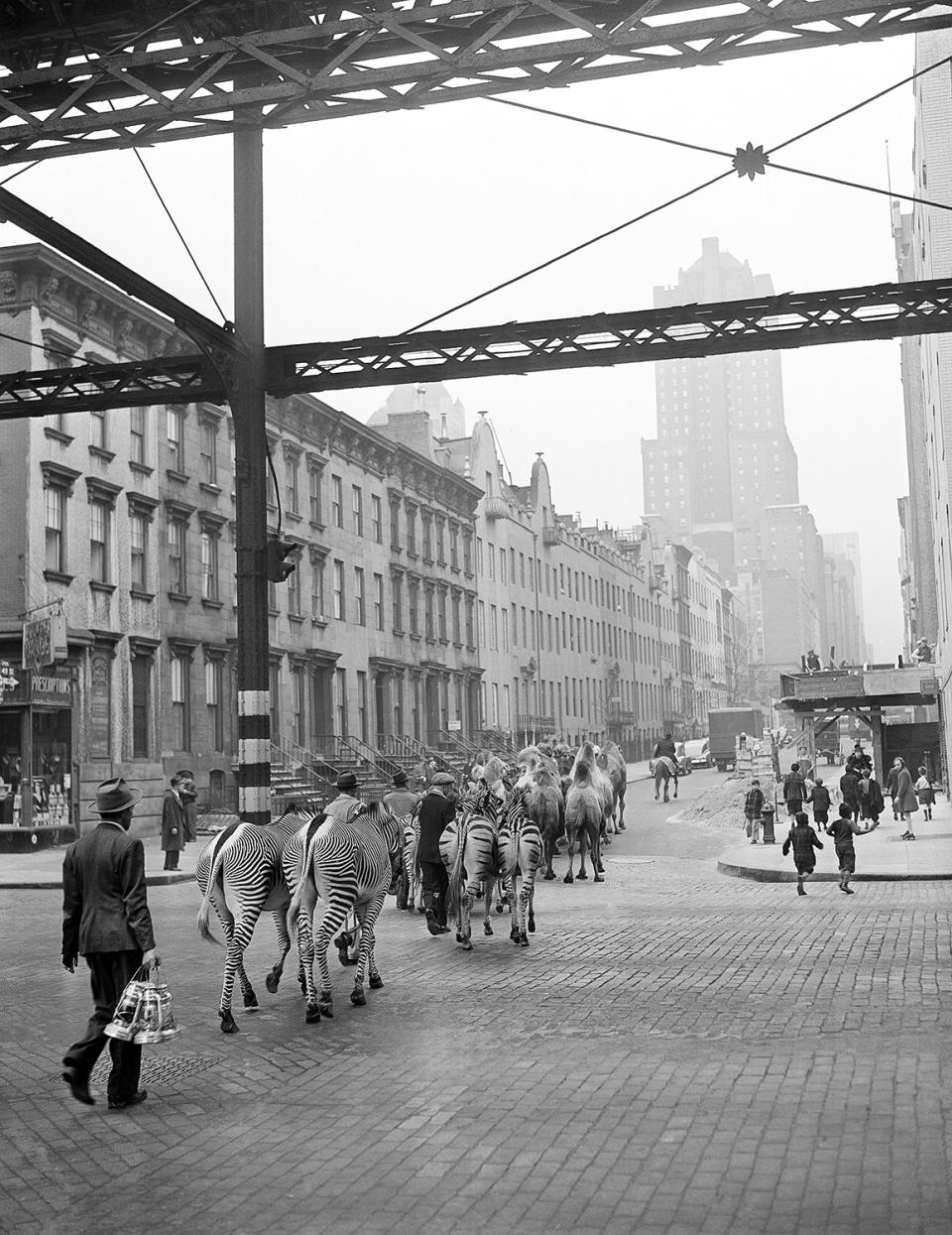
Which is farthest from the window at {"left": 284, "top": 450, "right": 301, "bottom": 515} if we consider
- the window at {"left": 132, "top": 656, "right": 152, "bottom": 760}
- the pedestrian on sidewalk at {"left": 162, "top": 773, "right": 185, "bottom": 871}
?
the pedestrian on sidewalk at {"left": 162, "top": 773, "right": 185, "bottom": 871}

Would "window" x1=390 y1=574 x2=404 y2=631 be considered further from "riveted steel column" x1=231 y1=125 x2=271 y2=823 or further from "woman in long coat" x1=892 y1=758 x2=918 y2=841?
"riveted steel column" x1=231 y1=125 x2=271 y2=823

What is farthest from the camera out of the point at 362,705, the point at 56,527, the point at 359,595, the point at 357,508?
the point at 357,508

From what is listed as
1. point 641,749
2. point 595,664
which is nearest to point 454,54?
point 595,664

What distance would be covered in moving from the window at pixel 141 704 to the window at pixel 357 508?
49.6 feet

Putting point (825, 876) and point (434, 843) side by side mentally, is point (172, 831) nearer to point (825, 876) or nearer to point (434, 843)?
point (434, 843)

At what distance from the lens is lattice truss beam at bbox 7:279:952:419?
15719 mm

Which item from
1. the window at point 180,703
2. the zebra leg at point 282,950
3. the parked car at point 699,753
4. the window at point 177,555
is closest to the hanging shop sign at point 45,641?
the window at point 180,703

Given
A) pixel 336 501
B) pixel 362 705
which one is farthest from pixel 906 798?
pixel 336 501

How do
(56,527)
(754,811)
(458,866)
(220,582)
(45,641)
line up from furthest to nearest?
(220,582) < (56,527) < (45,641) < (754,811) < (458,866)

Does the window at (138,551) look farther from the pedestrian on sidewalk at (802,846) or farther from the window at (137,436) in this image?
the pedestrian on sidewalk at (802,846)

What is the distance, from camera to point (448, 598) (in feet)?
202

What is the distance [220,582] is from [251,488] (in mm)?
27136

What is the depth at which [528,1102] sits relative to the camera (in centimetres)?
821

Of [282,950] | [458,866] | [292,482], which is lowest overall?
[282,950]
